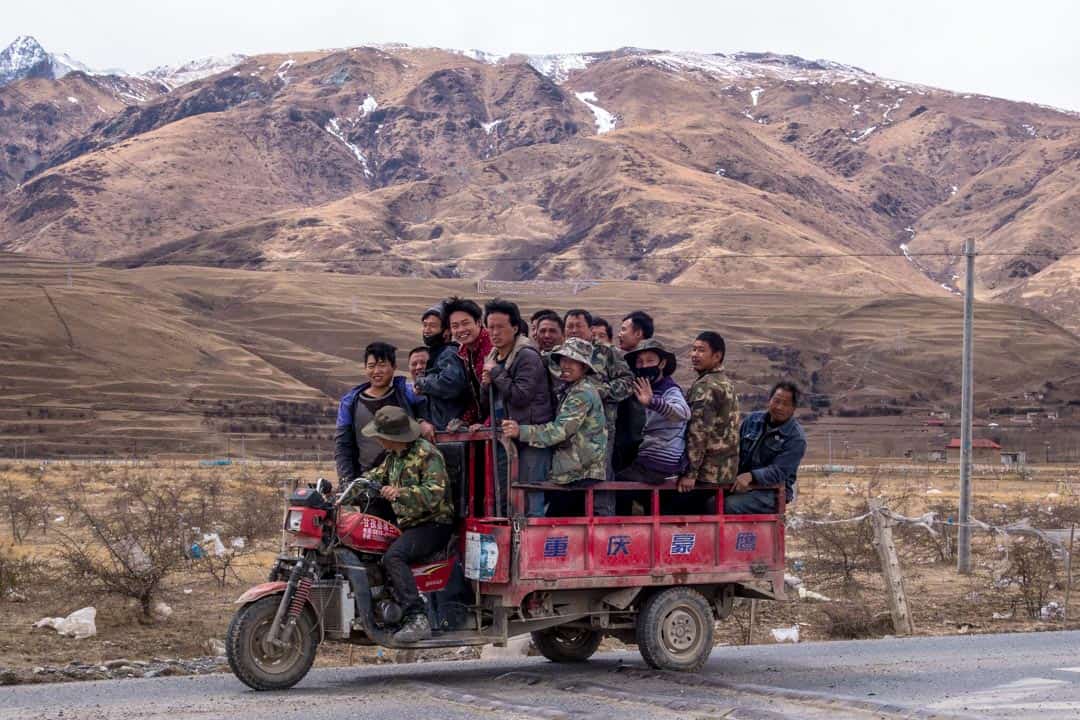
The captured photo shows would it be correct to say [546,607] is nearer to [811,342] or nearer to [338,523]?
[338,523]

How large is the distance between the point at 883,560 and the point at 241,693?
862cm

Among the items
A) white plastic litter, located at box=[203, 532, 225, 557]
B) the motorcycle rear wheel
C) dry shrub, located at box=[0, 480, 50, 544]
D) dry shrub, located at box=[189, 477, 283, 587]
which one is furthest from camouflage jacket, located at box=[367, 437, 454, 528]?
dry shrub, located at box=[0, 480, 50, 544]

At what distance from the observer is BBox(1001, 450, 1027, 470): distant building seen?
76.4m

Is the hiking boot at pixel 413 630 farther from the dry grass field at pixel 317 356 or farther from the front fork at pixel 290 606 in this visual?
the dry grass field at pixel 317 356

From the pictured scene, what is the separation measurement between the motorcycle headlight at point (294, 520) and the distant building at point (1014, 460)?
67567 mm

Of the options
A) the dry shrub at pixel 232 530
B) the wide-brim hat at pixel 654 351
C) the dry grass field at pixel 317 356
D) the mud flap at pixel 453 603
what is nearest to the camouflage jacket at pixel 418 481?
the mud flap at pixel 453 603

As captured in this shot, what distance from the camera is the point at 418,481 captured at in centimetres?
1011

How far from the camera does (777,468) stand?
37.8ft

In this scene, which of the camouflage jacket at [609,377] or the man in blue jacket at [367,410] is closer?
the camouflage jacket at [609,377]

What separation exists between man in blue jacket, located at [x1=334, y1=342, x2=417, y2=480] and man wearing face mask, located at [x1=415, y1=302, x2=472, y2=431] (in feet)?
0.66

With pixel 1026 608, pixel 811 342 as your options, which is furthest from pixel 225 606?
pixel 811 342

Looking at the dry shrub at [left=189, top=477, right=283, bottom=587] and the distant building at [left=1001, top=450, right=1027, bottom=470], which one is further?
the distant building at [left=1001, top=450, right=1027, bottom=470]

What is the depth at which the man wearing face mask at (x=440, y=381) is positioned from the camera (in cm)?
1064

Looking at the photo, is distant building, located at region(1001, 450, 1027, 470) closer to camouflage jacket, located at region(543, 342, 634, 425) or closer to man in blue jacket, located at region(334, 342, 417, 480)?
camouflage jacket, located at region(543, 342, 634, 425)
